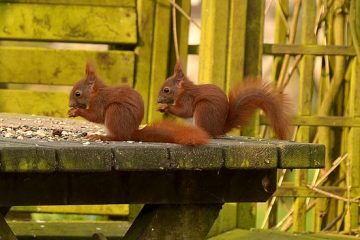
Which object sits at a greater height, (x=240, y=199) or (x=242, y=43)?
(x=242, y=43)

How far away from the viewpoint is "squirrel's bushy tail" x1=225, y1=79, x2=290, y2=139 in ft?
13.2

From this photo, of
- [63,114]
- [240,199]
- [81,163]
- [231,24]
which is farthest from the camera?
[63,114]

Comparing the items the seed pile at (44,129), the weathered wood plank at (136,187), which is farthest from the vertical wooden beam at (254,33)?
the weathered wood plank at (136,187)

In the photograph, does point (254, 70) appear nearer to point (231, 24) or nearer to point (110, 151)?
point (231, 24)

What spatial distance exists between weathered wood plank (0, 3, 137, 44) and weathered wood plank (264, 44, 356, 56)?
77cm

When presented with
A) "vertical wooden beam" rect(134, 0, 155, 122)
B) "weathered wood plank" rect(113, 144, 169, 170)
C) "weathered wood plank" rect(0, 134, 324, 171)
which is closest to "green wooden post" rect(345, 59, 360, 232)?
"vertical wooden beam" rect(134, 0, 155, 122)

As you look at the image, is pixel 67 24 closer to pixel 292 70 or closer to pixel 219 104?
pixel 292 70

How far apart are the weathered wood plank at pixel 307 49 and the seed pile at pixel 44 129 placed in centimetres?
134

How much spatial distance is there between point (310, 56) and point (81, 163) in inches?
110

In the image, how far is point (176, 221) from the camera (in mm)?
3662

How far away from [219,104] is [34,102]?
2248 millimetres

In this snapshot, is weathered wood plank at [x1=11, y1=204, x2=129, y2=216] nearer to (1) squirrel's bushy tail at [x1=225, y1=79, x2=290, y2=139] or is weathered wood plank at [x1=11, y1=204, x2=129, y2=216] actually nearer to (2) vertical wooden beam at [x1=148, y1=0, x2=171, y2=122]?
(2) vertical wooden beam at [x1=148, y1=0, x2=171, y2=122]

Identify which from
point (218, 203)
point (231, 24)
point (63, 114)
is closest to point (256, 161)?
point (218, 203)

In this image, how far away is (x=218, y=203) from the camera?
3699 millimetres
